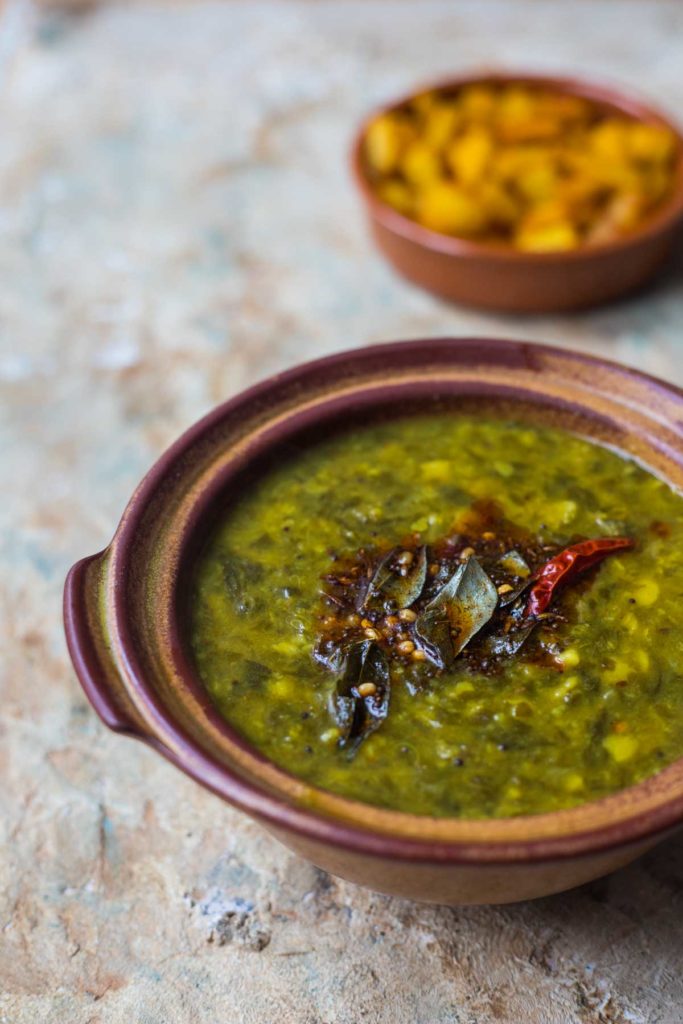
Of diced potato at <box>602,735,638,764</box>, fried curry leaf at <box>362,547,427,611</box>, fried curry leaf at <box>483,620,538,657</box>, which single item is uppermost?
diced potato at <box>602,735,638,764</box>

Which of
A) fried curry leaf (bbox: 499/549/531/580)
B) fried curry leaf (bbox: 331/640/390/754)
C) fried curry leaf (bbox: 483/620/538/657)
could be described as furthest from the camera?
fried curry leaf (bbox: 499/549/531/580)

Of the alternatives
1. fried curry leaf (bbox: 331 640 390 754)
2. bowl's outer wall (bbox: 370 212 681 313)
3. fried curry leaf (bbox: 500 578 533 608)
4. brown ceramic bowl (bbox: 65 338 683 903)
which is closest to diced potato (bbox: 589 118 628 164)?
bowl's outer wall (bbox: 370 212 681 313)

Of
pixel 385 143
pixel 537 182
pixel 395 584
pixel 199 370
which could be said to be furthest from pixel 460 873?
pixel 385 143

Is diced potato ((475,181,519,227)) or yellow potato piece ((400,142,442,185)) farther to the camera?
yellow potato piece ((400,142,442,185))

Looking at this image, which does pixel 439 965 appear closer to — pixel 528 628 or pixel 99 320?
pixel 528 628

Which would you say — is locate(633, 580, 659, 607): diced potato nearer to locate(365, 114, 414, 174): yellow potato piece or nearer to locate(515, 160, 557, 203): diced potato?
locate(515, 160, 557, 203): diced potato

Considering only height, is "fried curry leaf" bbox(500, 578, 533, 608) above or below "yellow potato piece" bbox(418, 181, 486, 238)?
above
